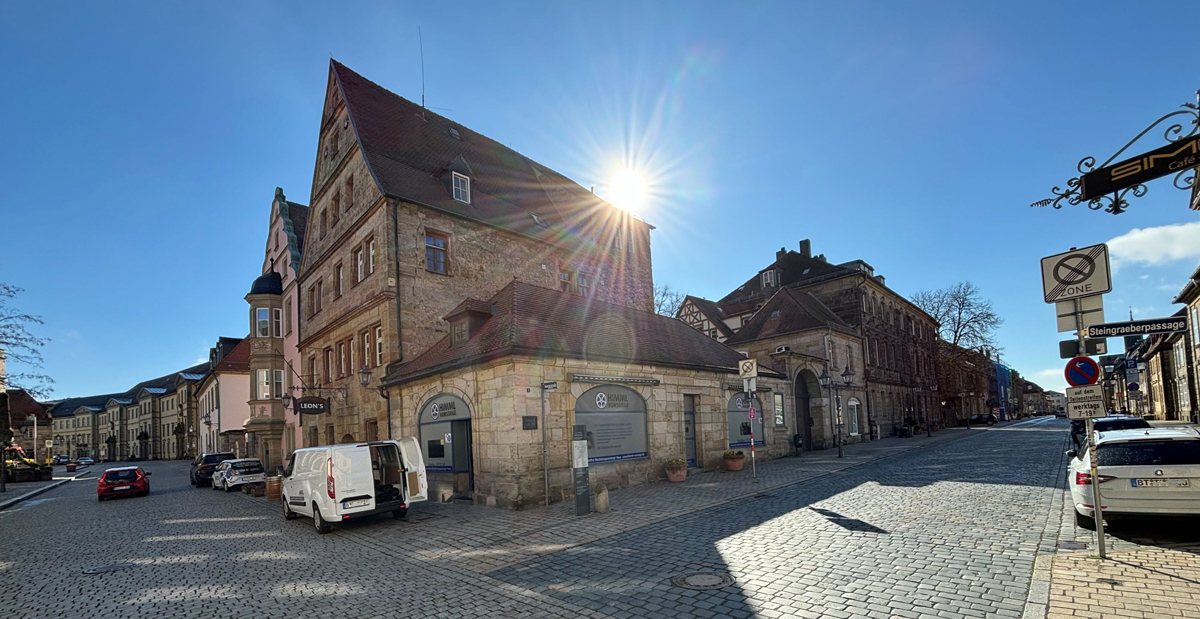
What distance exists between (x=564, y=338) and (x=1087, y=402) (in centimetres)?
1098

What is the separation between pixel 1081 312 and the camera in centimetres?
744

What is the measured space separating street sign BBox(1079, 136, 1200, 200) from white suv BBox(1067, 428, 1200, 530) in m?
4.02

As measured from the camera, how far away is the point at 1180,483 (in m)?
7.83

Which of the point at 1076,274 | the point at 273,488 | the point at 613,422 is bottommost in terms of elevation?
the point at 273,488

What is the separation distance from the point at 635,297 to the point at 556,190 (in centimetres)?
676

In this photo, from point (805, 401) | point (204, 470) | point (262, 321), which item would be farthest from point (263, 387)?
point (805, 401)

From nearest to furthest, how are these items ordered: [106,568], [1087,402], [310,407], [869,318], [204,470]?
[1087,402] < [106,568] < [310,407] < [204,470] < [869,318]

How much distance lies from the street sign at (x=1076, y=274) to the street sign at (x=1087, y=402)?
1.09 meters

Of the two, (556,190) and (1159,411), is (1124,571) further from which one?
(1159,411)

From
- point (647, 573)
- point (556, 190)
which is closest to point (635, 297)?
point (556, 190)

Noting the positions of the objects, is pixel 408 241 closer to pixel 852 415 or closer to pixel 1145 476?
pixel 1145 476

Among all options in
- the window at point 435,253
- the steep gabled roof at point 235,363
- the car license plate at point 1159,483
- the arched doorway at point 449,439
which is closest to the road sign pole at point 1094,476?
the car license plate at point 1159,483

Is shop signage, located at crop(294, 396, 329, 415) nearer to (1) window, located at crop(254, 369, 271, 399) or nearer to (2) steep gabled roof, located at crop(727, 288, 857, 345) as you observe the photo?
(1) window, located at crop(254, 369, 271, 399)

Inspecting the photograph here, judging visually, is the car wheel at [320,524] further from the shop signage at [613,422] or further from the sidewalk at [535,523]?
the shop signage at [613,422]
